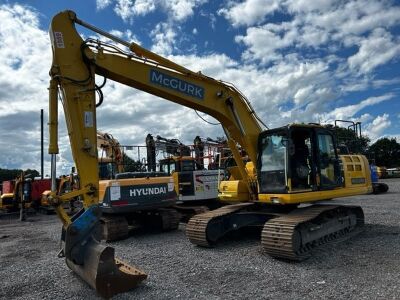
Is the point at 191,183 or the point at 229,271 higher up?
the point at 191,183

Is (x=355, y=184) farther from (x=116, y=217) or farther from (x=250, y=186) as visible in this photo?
(x=116, y=217)

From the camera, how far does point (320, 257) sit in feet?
23.9

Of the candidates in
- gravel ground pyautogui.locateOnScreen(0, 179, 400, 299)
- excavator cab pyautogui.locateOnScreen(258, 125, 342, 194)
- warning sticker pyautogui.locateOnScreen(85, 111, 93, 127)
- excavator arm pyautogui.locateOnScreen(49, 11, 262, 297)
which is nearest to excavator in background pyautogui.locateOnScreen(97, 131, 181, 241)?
gravel ground pyautogui.locateOnScreen(0, 179, 400, 299)

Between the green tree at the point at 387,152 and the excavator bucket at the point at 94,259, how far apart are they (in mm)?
60697

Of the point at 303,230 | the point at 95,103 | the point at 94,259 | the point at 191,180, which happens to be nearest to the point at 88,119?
the point at 95,103

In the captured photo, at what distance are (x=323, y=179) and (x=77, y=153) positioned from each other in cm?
508

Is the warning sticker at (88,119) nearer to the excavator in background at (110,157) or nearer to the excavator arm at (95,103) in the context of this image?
the excavator arm at (95,103)

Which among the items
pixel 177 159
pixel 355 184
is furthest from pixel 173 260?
pixel 177 159

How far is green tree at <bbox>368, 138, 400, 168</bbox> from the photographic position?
60.7 meters

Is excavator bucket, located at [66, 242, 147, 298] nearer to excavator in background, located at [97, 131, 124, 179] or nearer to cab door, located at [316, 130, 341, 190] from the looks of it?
cab door, located at [316, 130, 341, 190]

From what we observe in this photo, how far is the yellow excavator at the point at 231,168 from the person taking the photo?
19.2 feet

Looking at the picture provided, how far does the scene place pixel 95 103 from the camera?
6777 millimetres

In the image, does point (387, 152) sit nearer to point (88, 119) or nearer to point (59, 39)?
point (88, 119)

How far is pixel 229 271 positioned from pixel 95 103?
353 cm
